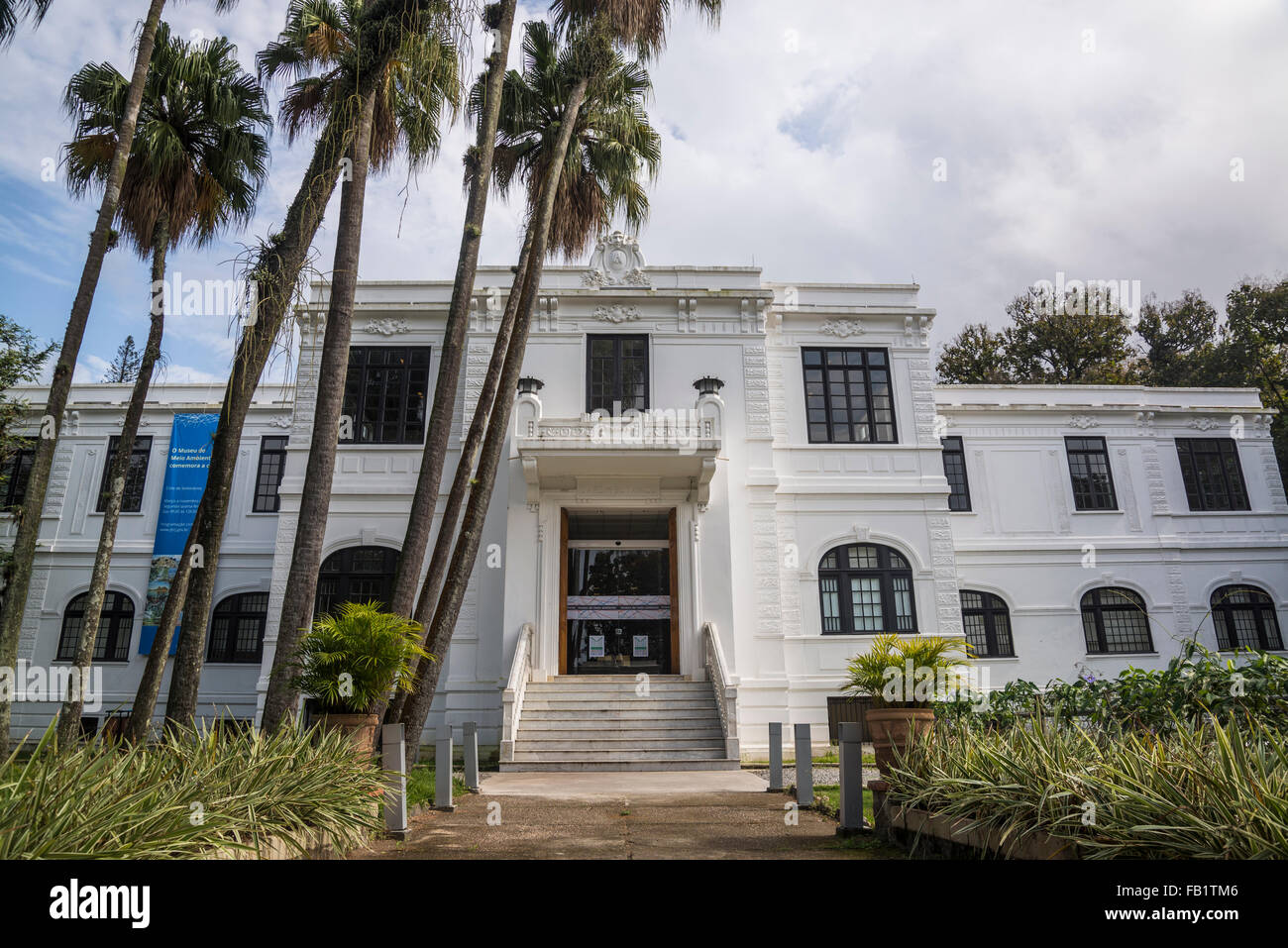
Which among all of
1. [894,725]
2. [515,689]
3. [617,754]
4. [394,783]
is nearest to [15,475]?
[515,689]

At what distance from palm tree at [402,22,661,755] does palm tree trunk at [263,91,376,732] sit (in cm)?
233

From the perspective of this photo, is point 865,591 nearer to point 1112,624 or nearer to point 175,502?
point 1112,624

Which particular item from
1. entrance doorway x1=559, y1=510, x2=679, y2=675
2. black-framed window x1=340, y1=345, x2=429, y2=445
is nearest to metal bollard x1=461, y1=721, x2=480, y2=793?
entrance doorway x1=559, y1=510, x2=679, y2=675

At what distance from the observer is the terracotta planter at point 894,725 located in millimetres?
6598

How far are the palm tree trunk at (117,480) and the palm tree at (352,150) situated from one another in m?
3.61

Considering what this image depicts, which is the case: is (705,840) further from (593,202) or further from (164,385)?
(164,385)

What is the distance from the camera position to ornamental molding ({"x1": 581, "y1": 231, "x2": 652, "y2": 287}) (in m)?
18.0

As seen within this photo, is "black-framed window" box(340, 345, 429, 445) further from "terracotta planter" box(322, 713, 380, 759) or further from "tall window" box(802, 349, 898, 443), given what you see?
"terracotta planter" box(322, 713, 380, 759)

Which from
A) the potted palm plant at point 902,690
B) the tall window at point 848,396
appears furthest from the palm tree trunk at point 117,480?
the tall window at point 848,396

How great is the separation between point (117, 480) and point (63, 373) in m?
3.22

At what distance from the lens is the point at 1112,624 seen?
65.3 ft

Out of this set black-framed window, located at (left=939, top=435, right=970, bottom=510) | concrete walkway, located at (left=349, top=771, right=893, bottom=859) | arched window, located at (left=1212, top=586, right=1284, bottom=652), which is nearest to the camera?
concrete walkway, located at (left=349, top=771, right=893, bottom=859)

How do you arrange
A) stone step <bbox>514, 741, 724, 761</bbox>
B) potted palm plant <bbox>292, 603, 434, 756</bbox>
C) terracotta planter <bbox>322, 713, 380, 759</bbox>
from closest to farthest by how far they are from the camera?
1. terracotta planter <bbox>322, 713, 380, 759</bbox>
2. potted palm plant <bbox>292, 603, 434, 756</bbox>
3. stone step <bbox>514, 741, 724, 761</bbox>
